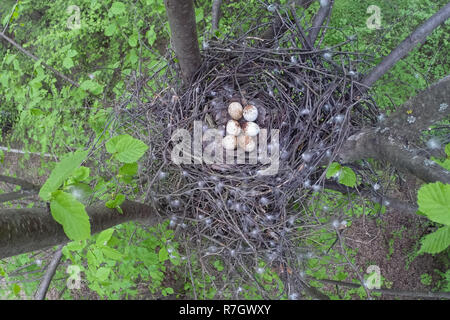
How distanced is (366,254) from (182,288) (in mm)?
2045

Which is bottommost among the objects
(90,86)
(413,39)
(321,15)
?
(90,86)

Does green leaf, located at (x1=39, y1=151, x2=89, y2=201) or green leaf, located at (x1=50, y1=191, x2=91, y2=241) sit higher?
green leaf, located at (x1=39, y1=151, x2=89, y2=201)

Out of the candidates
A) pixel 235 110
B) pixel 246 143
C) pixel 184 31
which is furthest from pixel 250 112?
pixel 184 31

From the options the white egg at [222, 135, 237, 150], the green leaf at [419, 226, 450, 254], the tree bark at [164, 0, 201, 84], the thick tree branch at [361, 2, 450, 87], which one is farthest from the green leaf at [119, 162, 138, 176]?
the thick tree branch at [361, 2, 450, 87]

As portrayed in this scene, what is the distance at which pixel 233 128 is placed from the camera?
74.0 inches

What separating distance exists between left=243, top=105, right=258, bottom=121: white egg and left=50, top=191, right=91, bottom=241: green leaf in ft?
4.27

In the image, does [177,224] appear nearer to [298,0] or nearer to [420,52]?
[298,0]

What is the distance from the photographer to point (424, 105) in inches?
42.4

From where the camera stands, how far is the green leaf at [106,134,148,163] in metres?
1.08

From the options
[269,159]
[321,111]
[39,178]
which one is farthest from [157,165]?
[39,178]

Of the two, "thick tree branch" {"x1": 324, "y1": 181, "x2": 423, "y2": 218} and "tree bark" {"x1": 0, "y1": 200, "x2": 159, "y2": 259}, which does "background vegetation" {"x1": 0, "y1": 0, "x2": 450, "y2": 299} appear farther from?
"tree bark" {"x1": 0, "y1": 200, "x2": 159, "y2": 259}

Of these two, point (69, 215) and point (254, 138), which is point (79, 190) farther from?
point (254, 138)

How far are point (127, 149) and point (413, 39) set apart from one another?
133 centimetres

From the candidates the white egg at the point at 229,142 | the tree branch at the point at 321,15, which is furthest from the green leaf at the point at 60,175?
the tree branch at the point at 321,15
